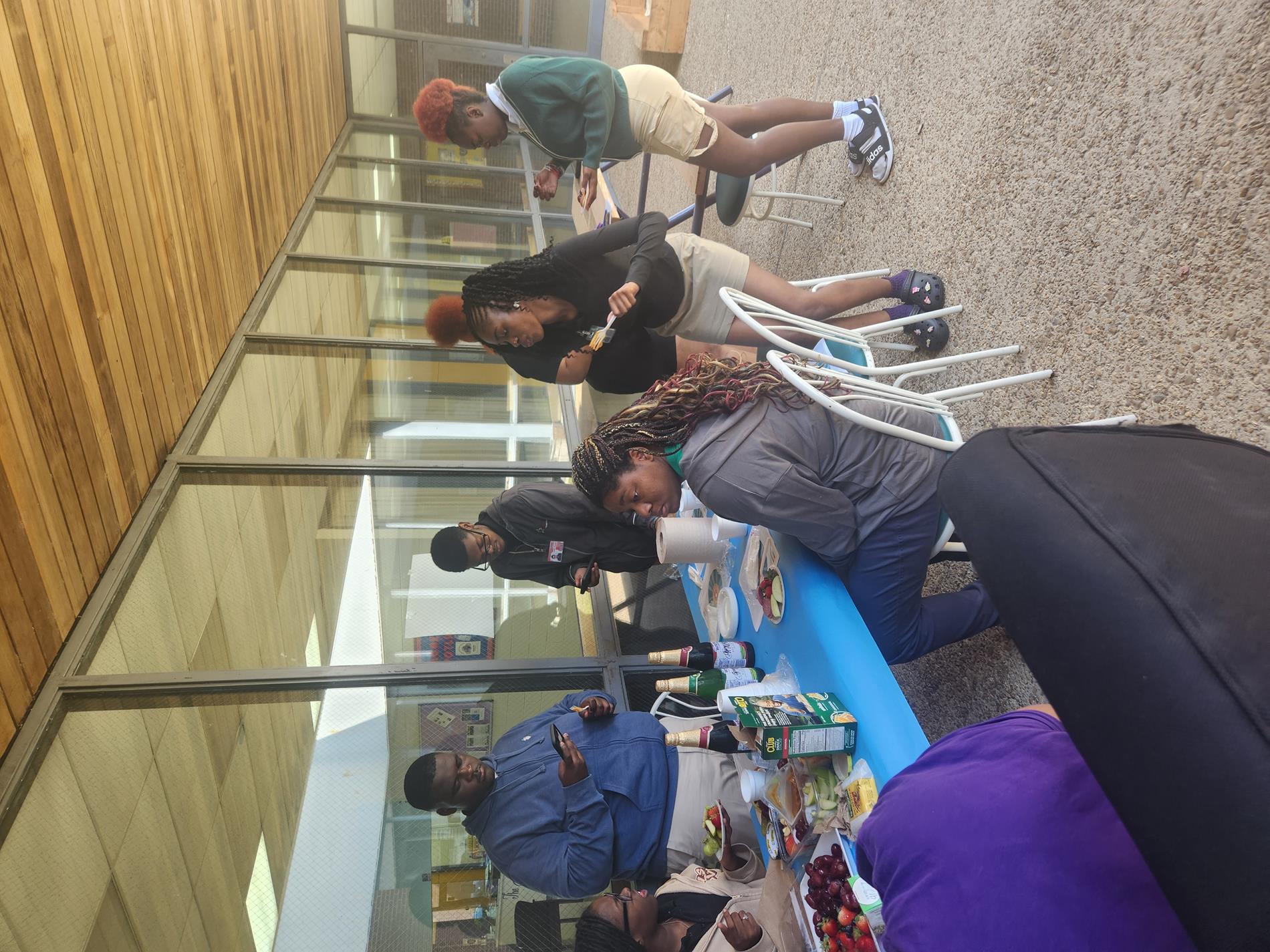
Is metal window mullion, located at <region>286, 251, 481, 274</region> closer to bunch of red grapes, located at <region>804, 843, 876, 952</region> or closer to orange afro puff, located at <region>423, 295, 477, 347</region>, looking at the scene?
orange afro puff, located at <region>423, 295, 477, 347</region>

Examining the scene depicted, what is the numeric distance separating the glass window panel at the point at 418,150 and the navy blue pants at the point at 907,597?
5172mm

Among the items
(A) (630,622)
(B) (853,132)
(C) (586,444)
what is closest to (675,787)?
(A) (630,622)

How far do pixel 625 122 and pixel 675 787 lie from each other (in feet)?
6.53

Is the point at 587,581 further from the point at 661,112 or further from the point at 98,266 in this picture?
Result: the point at 98,266

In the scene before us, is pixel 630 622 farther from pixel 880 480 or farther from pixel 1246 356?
pixel 1246 356

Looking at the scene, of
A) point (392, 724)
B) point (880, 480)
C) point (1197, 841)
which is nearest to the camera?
point (1197, 841)

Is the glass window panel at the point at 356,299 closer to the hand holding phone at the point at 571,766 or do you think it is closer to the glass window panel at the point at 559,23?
the hand holding phone at the point at 571,766

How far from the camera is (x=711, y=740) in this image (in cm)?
158

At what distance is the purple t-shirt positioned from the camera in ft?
2.27

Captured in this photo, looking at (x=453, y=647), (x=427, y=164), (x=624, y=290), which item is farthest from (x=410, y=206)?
(x=453, y=647)

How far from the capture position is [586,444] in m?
1.80

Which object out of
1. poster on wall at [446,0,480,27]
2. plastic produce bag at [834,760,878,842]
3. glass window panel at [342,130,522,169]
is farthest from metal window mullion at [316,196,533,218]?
plastic produce bag at [834,760,878,842]

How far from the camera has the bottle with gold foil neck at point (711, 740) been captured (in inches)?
62.1

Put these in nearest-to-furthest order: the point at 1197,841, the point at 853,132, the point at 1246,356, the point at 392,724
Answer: the point at 1197,841 → the point at 1246,356 → the point at 392,724 → the point at 853,132
